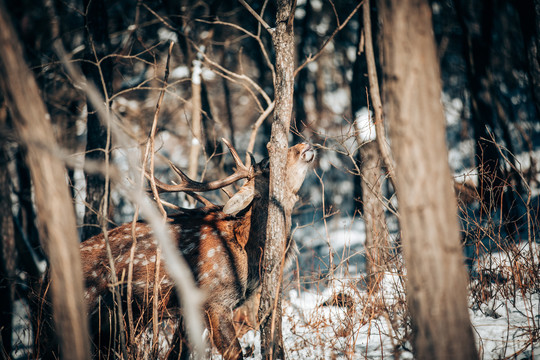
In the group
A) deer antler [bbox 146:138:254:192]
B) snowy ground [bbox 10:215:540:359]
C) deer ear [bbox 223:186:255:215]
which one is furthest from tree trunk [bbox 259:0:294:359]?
deer antler [bbox 146:138:254:192]

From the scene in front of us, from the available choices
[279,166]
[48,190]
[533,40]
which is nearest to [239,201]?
[279,166]

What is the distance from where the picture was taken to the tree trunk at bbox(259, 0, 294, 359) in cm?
329

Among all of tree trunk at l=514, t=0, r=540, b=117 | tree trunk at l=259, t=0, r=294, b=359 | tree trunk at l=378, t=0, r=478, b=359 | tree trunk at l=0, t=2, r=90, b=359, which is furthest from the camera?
tree trunk at l=514, t=0, r=540, b=117

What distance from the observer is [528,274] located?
372cm

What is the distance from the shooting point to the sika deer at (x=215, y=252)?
373cm

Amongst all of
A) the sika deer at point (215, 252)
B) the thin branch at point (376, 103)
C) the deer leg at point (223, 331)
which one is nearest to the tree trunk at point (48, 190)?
the sika deer at point (215, 252)

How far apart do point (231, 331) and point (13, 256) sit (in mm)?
5586

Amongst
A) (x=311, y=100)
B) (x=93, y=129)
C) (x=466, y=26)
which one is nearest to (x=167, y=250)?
(x=93, y=129)

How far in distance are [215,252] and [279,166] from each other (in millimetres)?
1343

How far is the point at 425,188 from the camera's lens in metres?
1.88

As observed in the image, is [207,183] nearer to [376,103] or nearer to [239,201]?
[239,201]

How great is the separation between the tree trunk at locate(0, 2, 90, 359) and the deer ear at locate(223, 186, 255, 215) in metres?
1.90

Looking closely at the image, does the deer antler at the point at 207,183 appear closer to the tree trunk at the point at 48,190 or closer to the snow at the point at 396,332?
the snow at the point at 396,332

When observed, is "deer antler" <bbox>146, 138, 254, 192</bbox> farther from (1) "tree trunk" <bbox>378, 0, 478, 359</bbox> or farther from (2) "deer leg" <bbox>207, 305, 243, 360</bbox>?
(1) "tree trunk" <bbox>378, 0, 478, 359</bbox>
